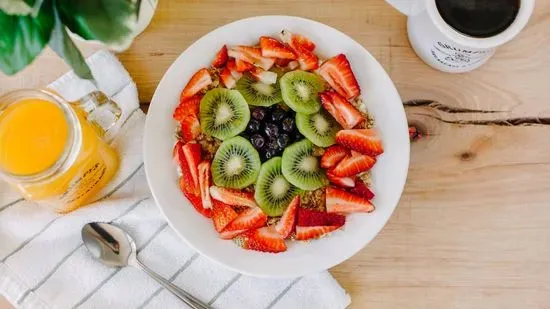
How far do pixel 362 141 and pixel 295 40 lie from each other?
152mm

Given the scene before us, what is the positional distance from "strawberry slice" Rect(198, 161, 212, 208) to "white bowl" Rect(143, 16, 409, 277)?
33 mm

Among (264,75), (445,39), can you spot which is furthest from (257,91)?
(445,39)

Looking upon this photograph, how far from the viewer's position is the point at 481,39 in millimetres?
964

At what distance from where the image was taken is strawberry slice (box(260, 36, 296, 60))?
1016mm

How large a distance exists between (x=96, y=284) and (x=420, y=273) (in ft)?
1.40

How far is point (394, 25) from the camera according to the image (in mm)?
1094

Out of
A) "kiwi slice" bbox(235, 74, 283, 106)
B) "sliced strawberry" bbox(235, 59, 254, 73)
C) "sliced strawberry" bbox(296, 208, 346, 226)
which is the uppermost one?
"sliced strawberry" bbox(235, 59, 254, 73)

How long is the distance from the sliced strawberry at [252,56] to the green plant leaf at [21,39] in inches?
13.1

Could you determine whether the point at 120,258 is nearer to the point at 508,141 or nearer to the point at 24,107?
the point at 24,107

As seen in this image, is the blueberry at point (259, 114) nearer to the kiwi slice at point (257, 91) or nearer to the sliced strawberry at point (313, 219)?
the kiwi slice at point (257, 91)

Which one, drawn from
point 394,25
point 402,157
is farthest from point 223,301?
point 394,25

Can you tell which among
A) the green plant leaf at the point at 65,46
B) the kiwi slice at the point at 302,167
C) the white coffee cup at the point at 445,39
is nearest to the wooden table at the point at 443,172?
the white coffee cup at the point at 445,39

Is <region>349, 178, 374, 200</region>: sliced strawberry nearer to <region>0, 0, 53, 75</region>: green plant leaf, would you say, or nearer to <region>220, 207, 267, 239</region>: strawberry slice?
<region>220, 207, 267, 239</region>: strawberry slice

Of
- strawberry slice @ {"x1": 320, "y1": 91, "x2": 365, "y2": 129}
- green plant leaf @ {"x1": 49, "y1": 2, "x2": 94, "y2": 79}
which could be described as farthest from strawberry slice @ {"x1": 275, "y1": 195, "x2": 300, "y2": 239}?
green plant leaf @ {"x1": 49, "y1": 2, "x2": 94, "y2": 79}
